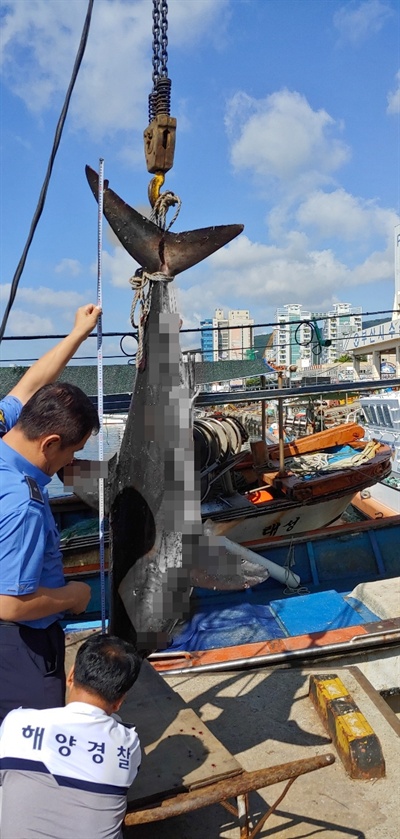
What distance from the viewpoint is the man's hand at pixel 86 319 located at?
2334mm

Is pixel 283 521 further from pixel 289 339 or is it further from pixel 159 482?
pixel 159 482

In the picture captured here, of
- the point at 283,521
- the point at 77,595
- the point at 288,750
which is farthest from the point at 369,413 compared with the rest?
the point at 77,595

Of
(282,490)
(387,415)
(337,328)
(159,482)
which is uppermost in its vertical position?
(337,328)

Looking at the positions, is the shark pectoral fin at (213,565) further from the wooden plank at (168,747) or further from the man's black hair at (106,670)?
the man's black hair at (106,670)

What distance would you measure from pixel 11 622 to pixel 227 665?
257cm

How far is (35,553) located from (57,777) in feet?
2.09

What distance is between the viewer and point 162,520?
275cm

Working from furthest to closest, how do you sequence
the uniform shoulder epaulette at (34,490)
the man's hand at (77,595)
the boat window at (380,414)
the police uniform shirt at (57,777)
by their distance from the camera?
1. the boat window at (380,414)
2. the man's hand at (77,595)
3. the uniform shoulder epaulette at (34,490)
4. the police uniform shirt at (57,777)

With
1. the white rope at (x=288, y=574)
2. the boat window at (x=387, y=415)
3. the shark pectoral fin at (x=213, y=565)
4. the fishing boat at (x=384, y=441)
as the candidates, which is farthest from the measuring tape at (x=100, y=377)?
the boat window at (x=387, y=415)

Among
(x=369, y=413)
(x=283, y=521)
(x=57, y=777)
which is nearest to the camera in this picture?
(x=57, y=777)

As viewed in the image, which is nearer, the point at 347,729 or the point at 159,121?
the point at 159,121


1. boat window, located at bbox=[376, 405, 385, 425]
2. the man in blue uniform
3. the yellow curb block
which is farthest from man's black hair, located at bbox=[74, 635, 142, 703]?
boat window, located at bbox=[376, 405, 385, 425]

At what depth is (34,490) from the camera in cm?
182

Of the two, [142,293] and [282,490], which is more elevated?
[142,293]
